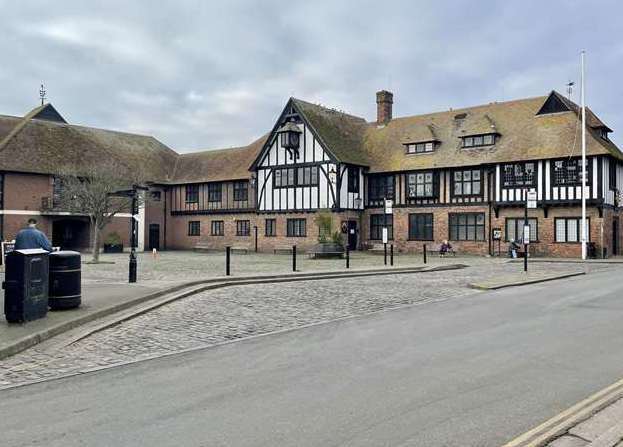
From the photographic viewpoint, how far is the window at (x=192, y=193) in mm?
47938

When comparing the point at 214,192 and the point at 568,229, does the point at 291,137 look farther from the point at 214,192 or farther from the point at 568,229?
the point at 568,229

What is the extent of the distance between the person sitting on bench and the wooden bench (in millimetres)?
10521

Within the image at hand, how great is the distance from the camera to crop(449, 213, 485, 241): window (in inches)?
→ 1389

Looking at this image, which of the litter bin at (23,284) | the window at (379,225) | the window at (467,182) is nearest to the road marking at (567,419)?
the litter bin at (23,284)

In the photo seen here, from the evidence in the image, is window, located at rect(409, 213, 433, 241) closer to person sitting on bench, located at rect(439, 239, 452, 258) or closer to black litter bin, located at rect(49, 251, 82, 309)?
person sitting on bench, located at rect(439, 239, 452, 258)

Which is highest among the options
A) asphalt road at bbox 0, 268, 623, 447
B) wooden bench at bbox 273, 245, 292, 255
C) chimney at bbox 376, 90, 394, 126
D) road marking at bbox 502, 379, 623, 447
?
chimney at bbox 376, 90, 394, 126

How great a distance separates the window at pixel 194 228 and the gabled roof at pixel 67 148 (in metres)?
4.39

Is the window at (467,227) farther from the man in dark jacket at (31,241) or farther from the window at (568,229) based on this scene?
the man in dark jacket at (31,241)

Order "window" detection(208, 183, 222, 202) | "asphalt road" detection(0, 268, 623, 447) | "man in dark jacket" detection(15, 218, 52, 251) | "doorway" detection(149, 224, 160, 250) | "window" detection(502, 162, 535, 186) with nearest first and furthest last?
"asphalt road" detection(0, 268, 623, 447) → "man in dark jacket" detection(15, 218, 52, 251) → "window" detection(502, 162, 535, 186) → "window" detection(208, 183, 222, 202) → "doorway" detection(149, 224, 160, 250)

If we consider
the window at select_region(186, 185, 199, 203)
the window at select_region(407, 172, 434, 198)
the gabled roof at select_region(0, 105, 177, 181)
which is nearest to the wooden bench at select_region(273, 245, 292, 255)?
the window at select_region(407, 172, 434, 198)

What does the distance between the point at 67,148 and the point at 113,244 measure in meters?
8.19

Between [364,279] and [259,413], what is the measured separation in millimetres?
14032

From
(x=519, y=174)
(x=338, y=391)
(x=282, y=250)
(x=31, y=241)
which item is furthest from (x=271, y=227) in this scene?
(x=338, y=391)

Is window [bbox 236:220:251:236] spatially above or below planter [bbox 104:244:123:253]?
above
